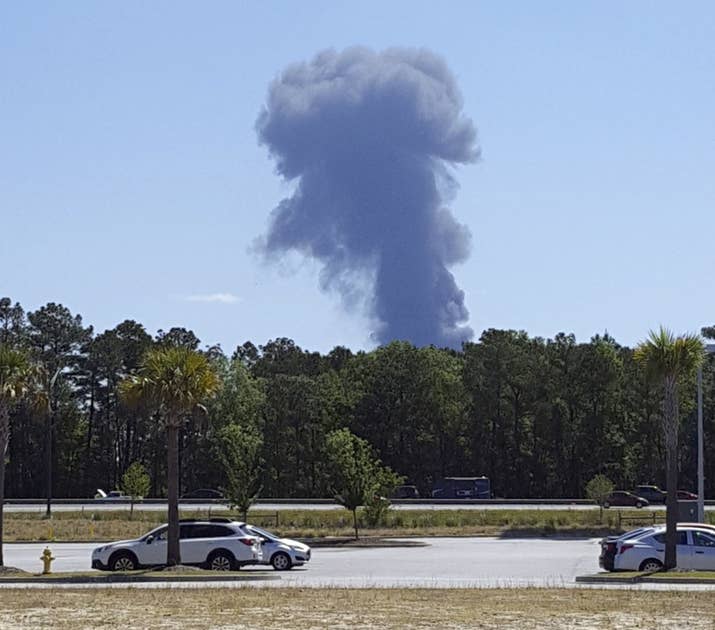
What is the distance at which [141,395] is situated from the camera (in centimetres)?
3466

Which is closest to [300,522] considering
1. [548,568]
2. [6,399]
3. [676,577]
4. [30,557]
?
[30,557]

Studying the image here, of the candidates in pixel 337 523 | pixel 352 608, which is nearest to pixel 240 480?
pixel 337 523

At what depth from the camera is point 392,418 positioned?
11612cm

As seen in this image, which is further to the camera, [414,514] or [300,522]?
[414,514]

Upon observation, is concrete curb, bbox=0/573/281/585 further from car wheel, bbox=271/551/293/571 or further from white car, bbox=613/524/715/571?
white car, bbox=613/524/715/571

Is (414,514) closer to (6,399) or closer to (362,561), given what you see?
(362,561)

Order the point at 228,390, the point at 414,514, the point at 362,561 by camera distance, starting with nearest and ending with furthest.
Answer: the point at 362,561
the point at 414,514
the point at 228,390

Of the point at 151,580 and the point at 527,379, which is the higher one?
the point at 527,379

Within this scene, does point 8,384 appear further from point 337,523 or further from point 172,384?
point 337,523

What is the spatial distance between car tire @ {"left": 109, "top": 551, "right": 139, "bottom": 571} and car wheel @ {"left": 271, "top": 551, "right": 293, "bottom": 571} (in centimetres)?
418

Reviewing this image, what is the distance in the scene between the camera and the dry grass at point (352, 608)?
65.4ft

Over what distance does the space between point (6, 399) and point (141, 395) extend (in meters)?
3.92

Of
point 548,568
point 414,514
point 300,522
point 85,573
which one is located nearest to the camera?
point 85,573

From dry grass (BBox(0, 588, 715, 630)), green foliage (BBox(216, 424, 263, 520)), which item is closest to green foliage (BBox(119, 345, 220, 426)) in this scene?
dry grass (BBox(0, 588, 715, 630))
